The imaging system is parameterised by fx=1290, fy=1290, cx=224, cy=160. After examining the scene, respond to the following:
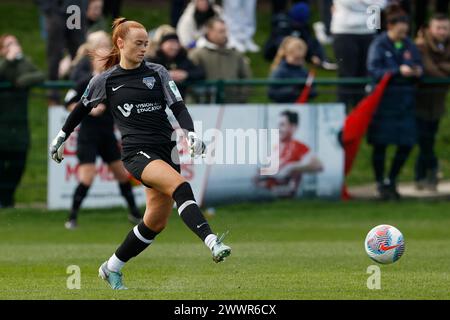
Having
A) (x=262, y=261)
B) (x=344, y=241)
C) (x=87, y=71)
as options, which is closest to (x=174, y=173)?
(x=262, y=261)

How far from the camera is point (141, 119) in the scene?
431 inches

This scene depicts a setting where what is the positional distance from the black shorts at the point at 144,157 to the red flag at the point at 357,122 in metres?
8.72

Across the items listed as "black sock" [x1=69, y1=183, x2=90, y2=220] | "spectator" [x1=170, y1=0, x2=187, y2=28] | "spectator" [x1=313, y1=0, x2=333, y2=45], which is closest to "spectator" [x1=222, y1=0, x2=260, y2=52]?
"spectator" [x1=170, y1=0, x2=187, y2=28]

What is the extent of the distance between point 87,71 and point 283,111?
2.97 meters

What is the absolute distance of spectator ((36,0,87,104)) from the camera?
69.7 feet

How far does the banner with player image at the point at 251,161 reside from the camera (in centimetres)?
1875

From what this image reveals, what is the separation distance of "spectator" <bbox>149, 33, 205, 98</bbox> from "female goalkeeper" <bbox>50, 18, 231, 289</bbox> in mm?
7958

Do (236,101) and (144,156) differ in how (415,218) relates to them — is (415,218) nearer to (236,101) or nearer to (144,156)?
(236,101)

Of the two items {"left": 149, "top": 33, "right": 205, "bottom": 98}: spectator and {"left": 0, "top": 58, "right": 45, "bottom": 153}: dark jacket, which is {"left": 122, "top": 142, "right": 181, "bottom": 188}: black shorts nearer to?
{"left": 149, "top": 33, "right": 205, "bottom": 98}: spectator

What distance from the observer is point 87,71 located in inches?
732

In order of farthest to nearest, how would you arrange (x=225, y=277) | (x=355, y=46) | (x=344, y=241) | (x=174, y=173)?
1. (x=355, y=46)
2. (x=344, y=241)
3. (x=225, y=277)
4. (x=174, y=173)

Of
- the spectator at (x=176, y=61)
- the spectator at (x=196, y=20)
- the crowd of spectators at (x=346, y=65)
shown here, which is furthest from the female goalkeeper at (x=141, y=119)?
the spectator at (x=196, y=20)

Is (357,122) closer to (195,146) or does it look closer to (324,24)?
(324,24)
